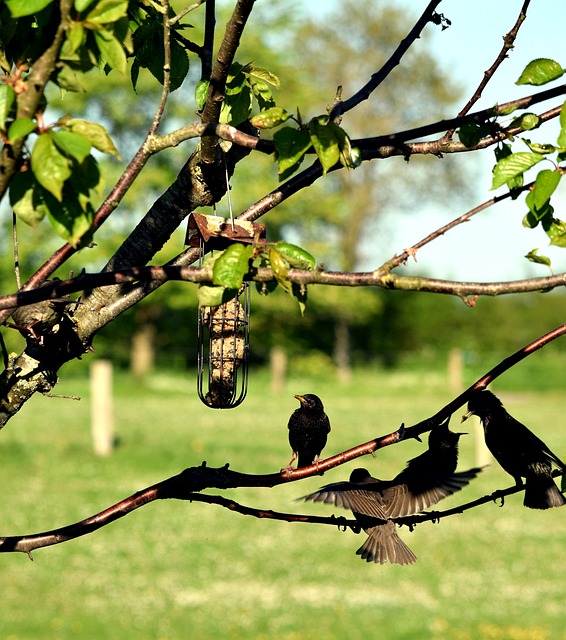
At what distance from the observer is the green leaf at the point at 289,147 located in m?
1.92

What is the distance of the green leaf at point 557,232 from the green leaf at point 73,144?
0.95 meters

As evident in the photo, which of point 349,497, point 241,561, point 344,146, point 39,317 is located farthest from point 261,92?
point 241,561

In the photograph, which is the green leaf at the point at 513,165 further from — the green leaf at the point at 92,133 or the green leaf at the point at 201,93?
the green leaf at the point at 201,93

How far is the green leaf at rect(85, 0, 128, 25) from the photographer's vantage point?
160 cm

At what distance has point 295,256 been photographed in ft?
5.99

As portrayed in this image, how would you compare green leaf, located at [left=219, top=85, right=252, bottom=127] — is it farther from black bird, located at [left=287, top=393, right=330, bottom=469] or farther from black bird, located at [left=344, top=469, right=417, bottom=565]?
black bird, located at [left=287, top=393, right=330, bottom=469]

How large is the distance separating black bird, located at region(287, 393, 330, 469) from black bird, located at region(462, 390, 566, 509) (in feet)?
2.69

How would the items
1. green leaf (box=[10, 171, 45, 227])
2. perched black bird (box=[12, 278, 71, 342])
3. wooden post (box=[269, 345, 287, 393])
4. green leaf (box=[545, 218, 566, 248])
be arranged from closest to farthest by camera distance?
green leaf (box=[10, 171, 45, 227])
green leaf (box=[545, 218, 566, 248])
perched black bird (box=[12, 278, 71, 342])
wooden post (box=[269, 345, 287, 393])

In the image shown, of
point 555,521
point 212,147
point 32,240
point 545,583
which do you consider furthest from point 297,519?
point 32,240

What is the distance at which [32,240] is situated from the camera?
1213 inches

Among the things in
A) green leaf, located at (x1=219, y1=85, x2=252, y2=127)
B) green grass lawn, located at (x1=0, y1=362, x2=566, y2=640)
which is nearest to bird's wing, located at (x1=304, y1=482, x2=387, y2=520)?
green leaf, located at (x1=219, y1=85, x2=252, y2=127)

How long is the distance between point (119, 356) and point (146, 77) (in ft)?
34.5

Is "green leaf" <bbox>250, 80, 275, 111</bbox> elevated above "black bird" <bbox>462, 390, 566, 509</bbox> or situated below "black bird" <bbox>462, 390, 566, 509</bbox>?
above

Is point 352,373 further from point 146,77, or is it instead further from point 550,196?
point 550,196
